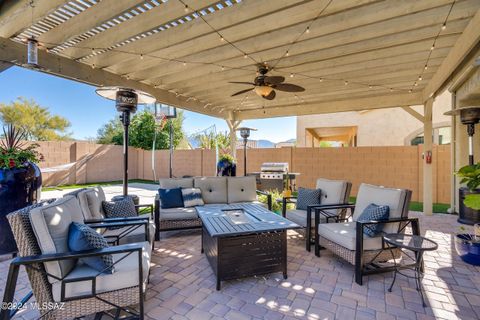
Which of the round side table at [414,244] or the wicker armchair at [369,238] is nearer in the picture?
the round side table at [414,244]

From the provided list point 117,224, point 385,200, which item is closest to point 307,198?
point 385,200

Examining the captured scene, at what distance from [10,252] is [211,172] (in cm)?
749

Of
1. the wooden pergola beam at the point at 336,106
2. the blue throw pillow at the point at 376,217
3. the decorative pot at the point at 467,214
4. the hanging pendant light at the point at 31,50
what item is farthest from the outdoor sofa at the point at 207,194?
the decorative pot at the point at 467,214

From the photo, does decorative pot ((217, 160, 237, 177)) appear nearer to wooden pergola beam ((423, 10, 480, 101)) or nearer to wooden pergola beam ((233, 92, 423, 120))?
wooden pergola beam ((233, 92, 423, 120))

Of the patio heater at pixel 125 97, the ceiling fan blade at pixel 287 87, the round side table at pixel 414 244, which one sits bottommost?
the round side table at pixel 414 244

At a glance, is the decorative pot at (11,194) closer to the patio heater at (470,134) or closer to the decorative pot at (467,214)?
the patio heater at (470,134)

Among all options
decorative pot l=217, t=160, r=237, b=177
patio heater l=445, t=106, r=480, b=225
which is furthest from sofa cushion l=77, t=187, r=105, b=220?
patio heater l=445, t=106, r=480, b=225

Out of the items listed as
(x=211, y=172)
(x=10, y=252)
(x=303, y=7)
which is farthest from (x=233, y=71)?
(x=211, y=172)

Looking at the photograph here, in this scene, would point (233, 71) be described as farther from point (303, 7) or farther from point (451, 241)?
point (451, 241)

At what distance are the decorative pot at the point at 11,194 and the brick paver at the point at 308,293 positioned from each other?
281mm

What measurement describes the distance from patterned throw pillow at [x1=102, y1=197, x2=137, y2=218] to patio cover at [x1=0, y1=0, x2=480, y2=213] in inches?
81.6

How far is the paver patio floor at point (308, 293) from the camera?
2027 mm

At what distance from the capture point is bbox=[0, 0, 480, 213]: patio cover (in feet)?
8.79

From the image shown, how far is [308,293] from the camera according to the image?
2.32 m
